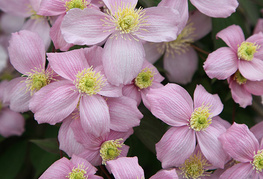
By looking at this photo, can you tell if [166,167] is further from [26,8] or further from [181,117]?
[26,8]

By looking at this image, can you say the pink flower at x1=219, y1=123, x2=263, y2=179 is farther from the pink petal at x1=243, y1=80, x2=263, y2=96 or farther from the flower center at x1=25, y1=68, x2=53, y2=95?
the flower center at x1=25, y1=68, x2=53, y2=95

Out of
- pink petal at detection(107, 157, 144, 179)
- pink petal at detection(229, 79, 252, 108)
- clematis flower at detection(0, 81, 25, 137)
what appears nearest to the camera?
pink petal at detection(107, 157, 144, 179)

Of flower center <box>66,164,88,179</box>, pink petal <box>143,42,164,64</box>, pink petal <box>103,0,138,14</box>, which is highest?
pink petal <box>103,0,138,14</box>

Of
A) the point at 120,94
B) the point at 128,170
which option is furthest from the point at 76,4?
the point at 128,170

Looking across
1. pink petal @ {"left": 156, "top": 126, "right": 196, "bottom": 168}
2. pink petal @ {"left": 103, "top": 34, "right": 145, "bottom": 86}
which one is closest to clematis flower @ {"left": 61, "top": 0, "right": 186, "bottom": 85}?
pink petal @ {"left": 103, "top": 34, "right": 145, "bottom": 86}

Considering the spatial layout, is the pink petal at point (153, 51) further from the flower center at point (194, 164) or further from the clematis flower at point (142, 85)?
the flower center at point (194, 164)

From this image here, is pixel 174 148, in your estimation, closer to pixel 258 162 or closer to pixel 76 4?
pixel 258 162

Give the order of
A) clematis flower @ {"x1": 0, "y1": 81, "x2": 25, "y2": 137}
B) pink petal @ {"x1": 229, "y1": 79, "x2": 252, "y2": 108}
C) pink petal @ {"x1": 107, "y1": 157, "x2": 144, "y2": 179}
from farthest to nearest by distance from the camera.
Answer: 1. clematis flower @ {"x1": 0, "y1": 81, "x2": 25, "y2": 137}
2. pink petal @ {"x1": 229, "y1": 79, "x2": 252, "y2": 108}
3. pink petal @ {"x1": 107, "y1": 157, "x2": 144, "y2": 179}
